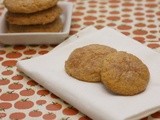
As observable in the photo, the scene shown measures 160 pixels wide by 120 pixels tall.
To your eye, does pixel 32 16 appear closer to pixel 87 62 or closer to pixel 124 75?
pixel 87 62

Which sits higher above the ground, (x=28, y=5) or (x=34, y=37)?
(x=28, y=5)

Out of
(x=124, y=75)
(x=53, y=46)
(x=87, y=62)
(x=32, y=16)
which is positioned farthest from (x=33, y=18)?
(x=124, y=75)

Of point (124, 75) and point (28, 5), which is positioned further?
point (28, 5)

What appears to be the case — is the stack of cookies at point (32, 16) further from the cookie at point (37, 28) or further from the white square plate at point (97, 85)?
the white square plate at point (97, 85)

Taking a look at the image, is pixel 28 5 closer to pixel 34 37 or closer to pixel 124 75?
pixel 34 37

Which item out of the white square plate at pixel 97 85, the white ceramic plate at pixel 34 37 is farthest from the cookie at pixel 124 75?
the white ceramic plate at pixel 34 37

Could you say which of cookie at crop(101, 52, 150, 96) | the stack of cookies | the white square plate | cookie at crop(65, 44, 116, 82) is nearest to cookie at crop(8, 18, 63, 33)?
the stack of cookies

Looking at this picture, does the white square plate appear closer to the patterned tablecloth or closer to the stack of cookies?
the patterned tablecloth
